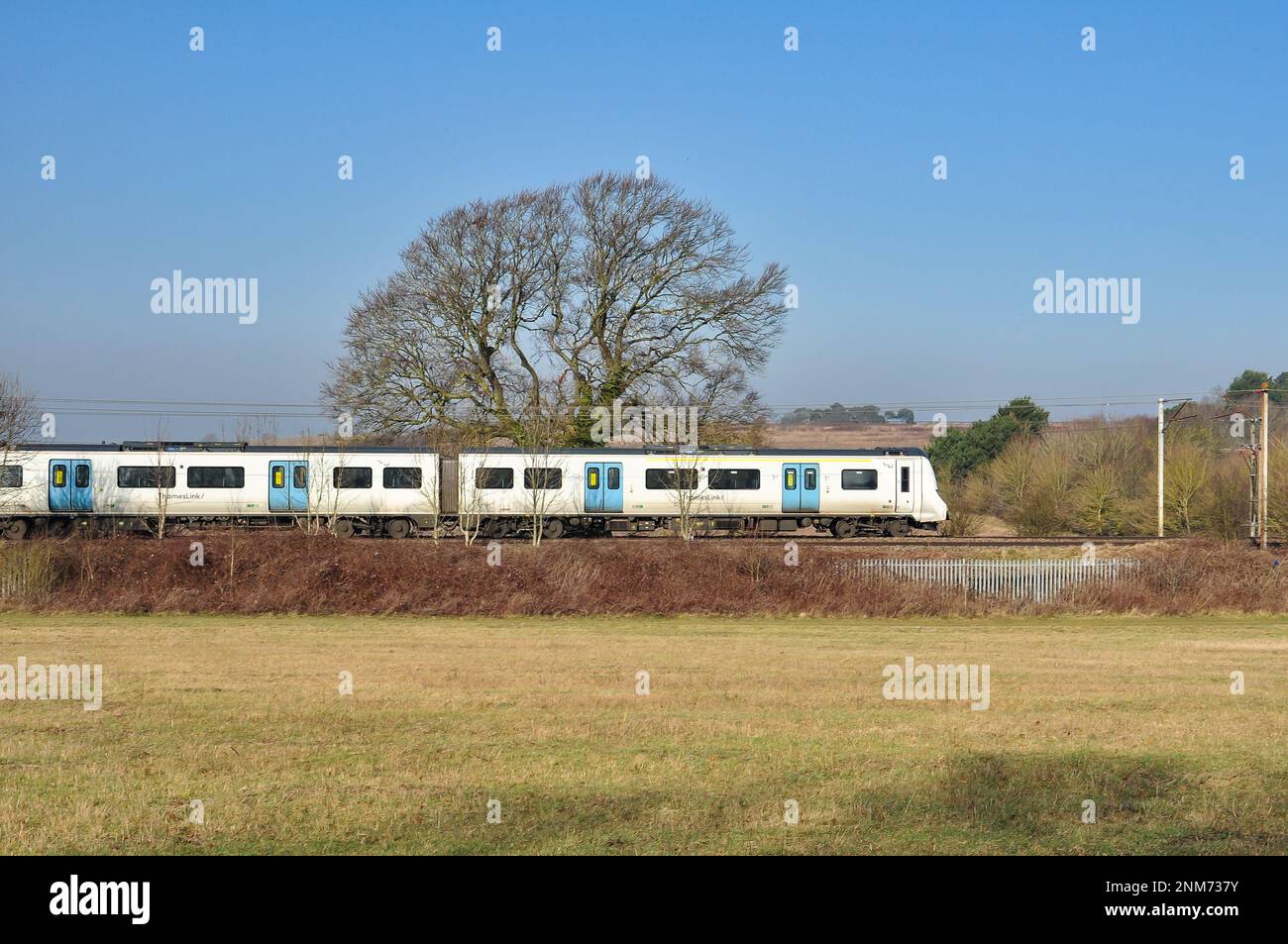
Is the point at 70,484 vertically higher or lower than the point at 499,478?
lower

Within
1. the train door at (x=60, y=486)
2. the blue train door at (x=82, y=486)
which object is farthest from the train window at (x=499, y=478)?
the train door at (x=60, y=486)

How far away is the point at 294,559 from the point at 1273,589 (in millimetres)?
22401

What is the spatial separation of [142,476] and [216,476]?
94.1 inches

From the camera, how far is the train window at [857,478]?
42.0m

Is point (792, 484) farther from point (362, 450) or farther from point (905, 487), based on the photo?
point (362, 450)

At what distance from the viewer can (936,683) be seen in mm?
16391

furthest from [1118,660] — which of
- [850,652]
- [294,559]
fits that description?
[294,559]

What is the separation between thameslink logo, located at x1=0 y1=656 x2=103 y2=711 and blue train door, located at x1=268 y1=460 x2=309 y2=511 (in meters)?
23.9

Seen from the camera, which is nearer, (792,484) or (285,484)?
(285,484)

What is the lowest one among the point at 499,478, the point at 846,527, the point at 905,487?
the point at 846,527
